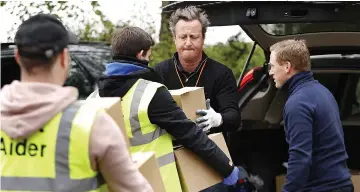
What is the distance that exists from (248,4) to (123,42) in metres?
0.92

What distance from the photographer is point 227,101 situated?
3.71 metres

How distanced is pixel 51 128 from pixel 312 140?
153 centimetres

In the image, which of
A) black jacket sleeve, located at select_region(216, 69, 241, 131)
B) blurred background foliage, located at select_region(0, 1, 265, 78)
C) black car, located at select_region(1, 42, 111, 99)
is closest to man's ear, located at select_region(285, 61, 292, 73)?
black jacket sleeve, located at select_region(216, 69, 241, 131)

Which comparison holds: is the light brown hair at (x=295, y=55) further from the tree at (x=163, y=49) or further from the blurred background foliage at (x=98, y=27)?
the tree at (x=163, y=49)

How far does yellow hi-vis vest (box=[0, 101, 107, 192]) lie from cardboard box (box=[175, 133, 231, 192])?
1.06 meters

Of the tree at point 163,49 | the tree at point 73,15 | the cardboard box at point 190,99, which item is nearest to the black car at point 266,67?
the cardboard box at point 190,99

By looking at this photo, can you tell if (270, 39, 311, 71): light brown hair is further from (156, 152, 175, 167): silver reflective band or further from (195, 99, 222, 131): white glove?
(156, 152, 175, 167): silver reflective band

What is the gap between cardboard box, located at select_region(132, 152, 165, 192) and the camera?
2.47 m

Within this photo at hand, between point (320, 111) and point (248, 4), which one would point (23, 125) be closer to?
point (320, 111)

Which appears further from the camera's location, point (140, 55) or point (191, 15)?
point (191, 15)

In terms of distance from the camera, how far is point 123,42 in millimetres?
3027

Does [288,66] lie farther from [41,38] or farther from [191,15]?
[41,38]

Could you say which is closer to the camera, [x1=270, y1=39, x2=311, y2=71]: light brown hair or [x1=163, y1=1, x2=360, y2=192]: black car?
[x1=270, y1=39, x2=311, y2=71]: light brown hair

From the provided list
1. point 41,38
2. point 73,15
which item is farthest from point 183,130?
point 73,15
